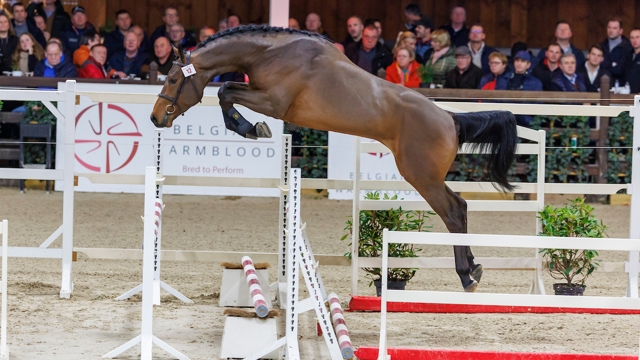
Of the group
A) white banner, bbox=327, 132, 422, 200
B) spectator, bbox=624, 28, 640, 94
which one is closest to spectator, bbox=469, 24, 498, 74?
spectator, bbox=624, 28, 640, 94

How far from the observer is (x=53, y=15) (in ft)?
39.8

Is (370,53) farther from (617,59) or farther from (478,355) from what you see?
(478,355)

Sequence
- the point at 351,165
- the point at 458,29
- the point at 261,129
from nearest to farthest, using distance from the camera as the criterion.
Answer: the point at 261,129, the point at 351,165, the point at 458,29

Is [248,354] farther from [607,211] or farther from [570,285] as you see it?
[607,211]

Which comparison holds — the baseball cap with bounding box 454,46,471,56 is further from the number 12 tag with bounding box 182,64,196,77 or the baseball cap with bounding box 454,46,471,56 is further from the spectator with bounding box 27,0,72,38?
the number 12 tag with bounding box 182,64,196,77

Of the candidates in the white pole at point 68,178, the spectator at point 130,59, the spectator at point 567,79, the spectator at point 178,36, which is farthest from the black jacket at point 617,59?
the white pole at point 68,178

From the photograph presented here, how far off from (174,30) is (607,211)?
5.71 metres

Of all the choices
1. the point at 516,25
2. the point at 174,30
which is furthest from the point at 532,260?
the point at 516,25

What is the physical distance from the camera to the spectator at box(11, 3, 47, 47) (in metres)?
11.7

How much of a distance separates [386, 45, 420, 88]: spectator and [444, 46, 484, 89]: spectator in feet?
1.43

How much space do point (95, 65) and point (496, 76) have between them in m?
4.79

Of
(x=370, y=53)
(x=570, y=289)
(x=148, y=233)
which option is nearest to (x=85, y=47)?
(x=370, y=53)

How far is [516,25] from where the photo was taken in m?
14.3

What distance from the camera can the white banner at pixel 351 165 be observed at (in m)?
10.0
